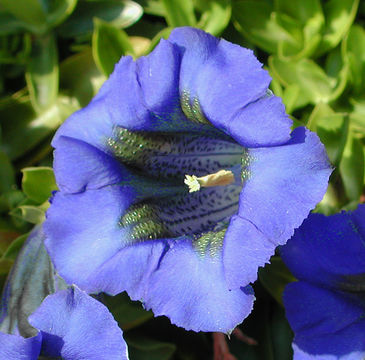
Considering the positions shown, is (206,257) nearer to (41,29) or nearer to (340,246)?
(340,246)

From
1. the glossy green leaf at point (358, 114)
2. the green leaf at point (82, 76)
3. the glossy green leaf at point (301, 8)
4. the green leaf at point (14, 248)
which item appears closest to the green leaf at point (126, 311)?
the green leaf at point (14, 248)

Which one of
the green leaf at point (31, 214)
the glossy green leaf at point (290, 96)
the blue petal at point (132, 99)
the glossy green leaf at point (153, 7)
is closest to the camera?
the blue petal at point (132, 99)

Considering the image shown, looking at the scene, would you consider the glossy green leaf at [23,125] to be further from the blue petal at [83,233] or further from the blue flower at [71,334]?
the blue flower at [71,334]

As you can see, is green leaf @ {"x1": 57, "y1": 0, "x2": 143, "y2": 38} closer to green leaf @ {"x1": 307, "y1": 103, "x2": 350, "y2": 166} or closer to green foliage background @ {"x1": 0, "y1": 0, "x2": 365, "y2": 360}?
green foliage background @ {"x1": 0, "y1": 0, "x2": 365, "y2": 360}

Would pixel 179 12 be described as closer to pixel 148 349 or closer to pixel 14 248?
pixel 14 248

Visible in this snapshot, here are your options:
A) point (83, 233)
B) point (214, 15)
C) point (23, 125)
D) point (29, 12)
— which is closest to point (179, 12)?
point (214, 15)
